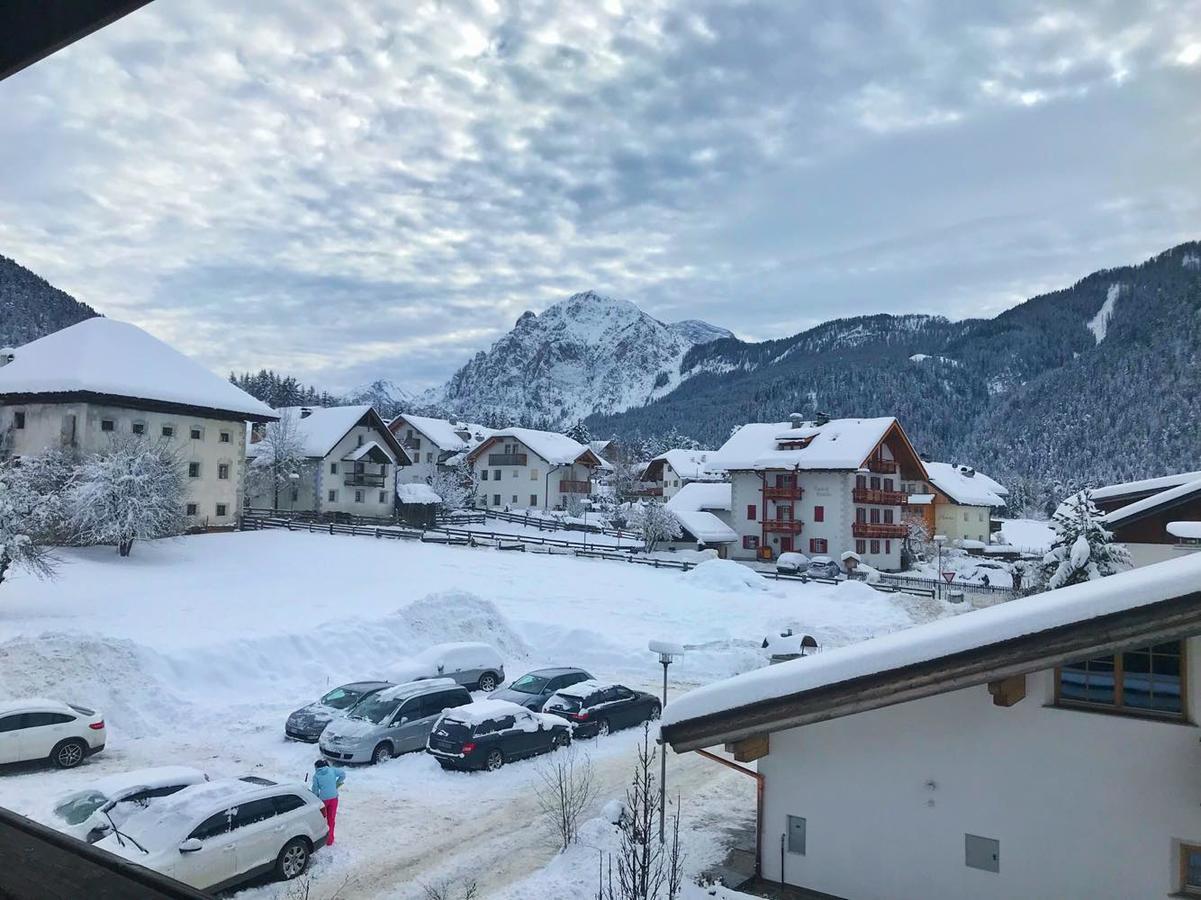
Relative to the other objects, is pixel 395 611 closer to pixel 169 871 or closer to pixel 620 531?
pixel 169 871

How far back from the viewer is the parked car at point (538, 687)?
855 inches

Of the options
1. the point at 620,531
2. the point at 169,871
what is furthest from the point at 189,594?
the point at 620,531

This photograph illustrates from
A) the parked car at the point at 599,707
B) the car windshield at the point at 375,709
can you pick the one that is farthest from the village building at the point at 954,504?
the car windshield at the point at 375,709

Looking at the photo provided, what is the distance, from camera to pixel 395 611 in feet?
95.9

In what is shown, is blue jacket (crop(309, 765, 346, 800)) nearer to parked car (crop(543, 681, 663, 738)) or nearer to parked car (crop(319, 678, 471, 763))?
parked car (crop(319, 678, 471, 763))

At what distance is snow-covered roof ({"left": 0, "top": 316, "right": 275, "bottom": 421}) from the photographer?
3897 cm

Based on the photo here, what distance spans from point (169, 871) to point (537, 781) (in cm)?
768

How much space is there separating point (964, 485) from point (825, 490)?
73.8ft

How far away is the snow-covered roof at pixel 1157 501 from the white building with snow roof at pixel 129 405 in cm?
4225

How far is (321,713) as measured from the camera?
61.9 ft

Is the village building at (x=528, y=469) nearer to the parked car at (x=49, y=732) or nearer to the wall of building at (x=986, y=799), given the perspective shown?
the parked car at (x=49, y=732)

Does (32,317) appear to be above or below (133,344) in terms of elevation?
above

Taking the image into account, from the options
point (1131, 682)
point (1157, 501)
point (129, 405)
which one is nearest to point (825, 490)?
point (1157, 501)

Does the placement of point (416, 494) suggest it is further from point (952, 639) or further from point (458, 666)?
point (952, 639)
